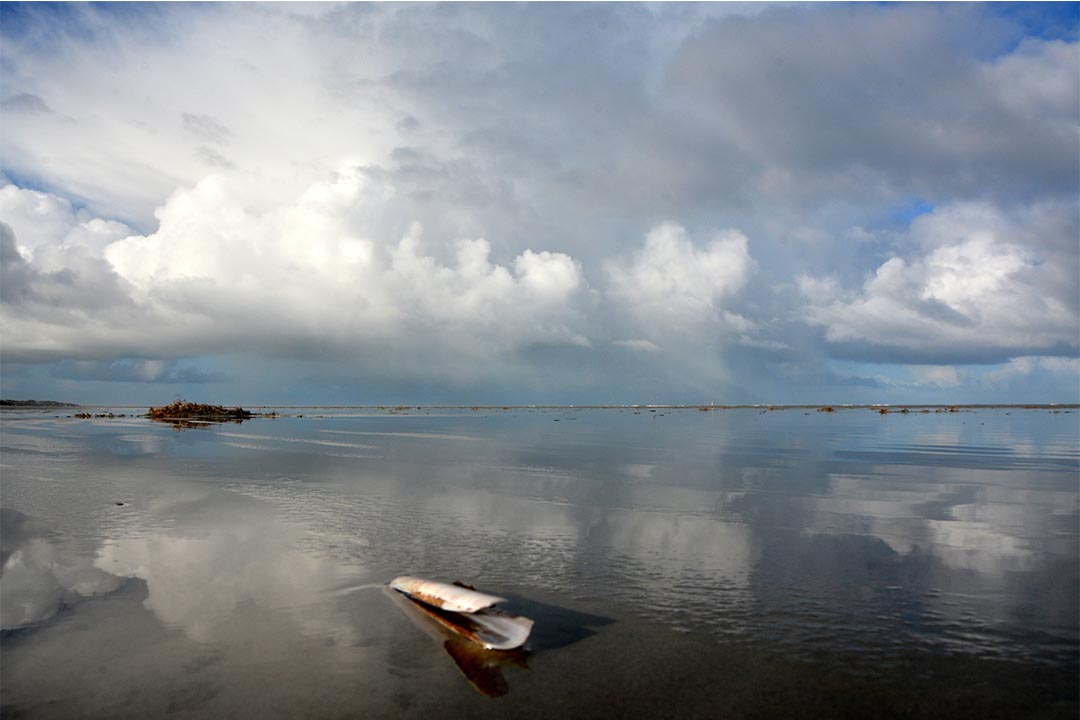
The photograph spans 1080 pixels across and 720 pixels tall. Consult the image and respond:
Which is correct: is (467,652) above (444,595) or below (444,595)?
below

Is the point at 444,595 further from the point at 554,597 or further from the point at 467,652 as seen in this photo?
the point at 554,597

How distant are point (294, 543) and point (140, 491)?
11281 mm

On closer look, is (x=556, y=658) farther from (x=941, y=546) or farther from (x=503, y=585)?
(x=941, y=546)

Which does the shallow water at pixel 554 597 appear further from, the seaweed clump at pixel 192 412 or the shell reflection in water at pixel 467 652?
the seaweed clump at pixel 192 412

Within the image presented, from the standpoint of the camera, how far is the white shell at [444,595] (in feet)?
31.2

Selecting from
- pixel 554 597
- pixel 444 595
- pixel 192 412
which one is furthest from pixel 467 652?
pixel 192 412

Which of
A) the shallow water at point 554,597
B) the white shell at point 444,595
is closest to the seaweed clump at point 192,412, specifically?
the shallow water at point 554,597

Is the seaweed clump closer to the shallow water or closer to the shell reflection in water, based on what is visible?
the shallow water

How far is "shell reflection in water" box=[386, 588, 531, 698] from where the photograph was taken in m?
8.00

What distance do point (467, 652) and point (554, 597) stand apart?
267cm

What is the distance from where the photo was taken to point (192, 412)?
3565 inches

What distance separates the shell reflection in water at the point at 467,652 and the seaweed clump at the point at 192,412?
86901 millimetres

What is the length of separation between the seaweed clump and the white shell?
86.0 metres

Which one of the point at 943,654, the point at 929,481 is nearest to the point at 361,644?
the point at 943,654
